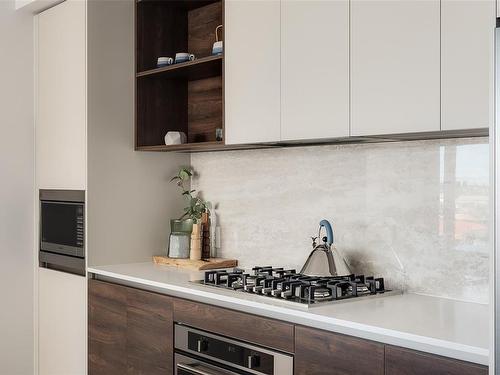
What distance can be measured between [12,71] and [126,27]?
718 millimetres

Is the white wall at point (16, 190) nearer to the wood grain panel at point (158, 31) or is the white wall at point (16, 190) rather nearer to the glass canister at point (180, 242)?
the wood grain panel at point (158, 31)

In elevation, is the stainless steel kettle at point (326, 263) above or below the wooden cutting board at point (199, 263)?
above

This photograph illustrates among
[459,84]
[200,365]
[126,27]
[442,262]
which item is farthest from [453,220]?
[126,27]

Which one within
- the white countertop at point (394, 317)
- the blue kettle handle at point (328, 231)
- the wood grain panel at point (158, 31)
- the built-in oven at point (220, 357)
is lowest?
the built-in oven at point (220, 357)

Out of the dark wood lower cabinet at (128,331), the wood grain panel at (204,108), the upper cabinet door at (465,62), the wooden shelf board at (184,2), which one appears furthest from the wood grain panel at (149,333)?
the wooden shelf board at (184,2)

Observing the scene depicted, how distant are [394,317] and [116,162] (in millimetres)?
1859

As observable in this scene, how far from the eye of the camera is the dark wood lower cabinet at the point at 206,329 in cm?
192

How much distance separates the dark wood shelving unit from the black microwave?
0.45 m

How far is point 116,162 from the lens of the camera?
11.3 ft

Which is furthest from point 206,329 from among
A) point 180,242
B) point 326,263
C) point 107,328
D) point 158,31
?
point 158,31

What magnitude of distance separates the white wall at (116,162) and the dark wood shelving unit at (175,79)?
65 millimetres

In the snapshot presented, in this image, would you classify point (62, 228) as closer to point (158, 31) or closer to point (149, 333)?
point (149, 333)

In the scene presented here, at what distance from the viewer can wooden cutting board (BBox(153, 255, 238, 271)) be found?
128 inches

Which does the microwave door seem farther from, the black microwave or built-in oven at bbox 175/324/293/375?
built-in oven at bbox 175/324/293/375
